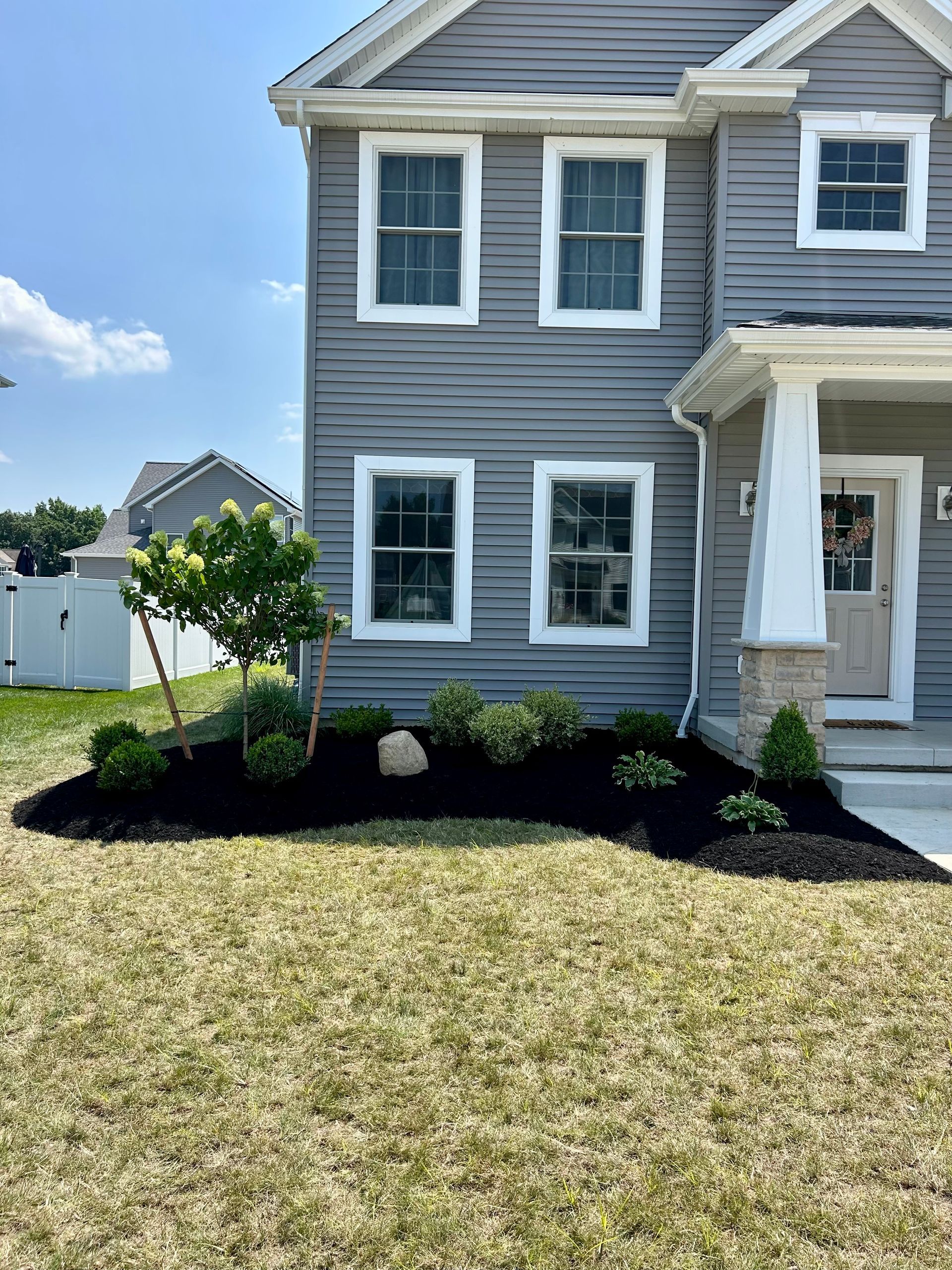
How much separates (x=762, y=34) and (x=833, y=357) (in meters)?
3.69

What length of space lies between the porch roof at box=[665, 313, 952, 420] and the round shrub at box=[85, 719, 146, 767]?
515 centimetres

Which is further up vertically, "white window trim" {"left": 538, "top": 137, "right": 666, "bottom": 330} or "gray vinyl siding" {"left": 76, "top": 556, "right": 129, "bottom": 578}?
"white window trim" {"left": 538, "top": 137, "right": 666, "bottom": 330}

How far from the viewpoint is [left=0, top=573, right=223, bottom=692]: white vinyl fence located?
10320 mm

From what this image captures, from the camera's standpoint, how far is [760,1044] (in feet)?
8.27

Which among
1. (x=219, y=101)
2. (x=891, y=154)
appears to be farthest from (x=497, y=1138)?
(x=219, y=101)

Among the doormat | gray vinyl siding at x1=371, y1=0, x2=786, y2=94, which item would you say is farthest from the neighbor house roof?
the doormat

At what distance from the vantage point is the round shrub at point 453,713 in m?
6.39

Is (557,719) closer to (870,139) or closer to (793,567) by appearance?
(793,567)

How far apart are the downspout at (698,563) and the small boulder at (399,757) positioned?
279 cm

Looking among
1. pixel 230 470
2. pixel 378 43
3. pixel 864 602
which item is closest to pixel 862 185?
pixel 864 602

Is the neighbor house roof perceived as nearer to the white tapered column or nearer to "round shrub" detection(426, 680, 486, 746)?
"round shrub" detection(426, 680, 486, 746)

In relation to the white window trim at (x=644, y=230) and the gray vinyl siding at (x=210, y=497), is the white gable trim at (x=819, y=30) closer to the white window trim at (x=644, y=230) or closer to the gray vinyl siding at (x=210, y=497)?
the white window trim at (x=644, y=230)

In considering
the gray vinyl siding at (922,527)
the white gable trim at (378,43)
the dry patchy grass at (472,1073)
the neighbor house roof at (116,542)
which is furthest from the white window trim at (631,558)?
the neighbor house roof at (116,542)

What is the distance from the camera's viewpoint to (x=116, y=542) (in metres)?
28.0
